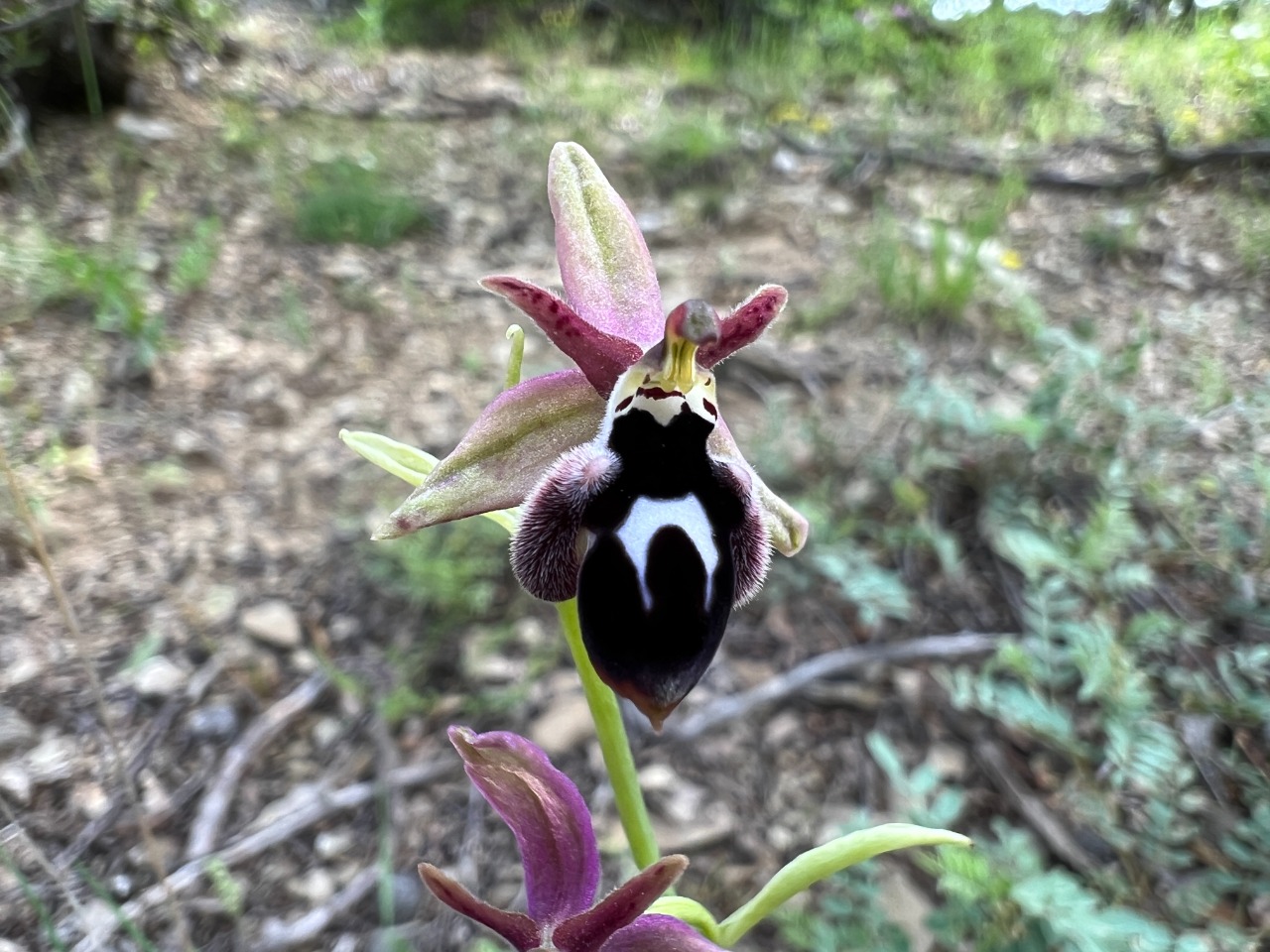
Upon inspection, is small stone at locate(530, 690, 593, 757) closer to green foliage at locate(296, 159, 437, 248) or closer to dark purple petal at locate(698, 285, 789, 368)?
dark purple petal at locate(698, 285, 789, 368)

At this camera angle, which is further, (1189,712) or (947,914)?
(1189,712)

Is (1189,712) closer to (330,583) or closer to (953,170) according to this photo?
(330,583)

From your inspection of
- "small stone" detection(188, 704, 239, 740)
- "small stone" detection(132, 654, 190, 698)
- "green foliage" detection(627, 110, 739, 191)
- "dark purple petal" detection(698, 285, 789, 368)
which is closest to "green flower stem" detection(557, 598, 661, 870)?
"dark purple petal" detection(698, 285, 789, 368)

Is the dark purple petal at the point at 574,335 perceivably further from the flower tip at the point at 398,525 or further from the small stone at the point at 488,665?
the small stone at the point at 488,665

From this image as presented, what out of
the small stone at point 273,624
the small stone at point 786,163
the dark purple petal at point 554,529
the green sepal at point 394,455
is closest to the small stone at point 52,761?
the small stone at point 273,624

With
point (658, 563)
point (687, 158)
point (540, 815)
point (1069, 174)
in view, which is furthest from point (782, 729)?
point (1069, 174)

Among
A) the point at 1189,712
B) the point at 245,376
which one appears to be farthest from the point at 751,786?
the point at 245,376

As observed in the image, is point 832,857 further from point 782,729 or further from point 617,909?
point 782,729
